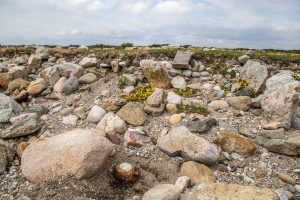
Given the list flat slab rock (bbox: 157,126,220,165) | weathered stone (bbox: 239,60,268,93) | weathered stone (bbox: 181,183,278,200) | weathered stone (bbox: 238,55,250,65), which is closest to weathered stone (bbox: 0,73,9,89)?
flat slab rock (bbox: 157,126,220,165)

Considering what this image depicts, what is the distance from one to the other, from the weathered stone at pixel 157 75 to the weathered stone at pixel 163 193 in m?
5.60

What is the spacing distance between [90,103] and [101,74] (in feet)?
7.62

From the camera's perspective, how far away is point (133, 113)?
10.3m

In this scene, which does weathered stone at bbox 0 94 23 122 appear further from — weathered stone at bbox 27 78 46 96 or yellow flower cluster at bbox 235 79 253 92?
yellow flower cluster at bbox 235 79 253 92

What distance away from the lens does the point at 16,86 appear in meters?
13.3

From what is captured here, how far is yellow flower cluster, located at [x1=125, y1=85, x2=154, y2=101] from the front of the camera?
36.9 feet

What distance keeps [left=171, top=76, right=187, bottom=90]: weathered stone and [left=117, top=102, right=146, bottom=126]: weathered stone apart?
2.21 m

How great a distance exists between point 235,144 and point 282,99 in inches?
92.5

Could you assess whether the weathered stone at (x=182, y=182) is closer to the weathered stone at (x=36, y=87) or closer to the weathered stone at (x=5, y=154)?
the weathered stone at (x=5, y=154)

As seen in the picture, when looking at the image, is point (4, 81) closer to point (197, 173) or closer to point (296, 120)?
point (197, 173)

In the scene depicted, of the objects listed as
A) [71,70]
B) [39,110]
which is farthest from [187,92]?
[39,110]

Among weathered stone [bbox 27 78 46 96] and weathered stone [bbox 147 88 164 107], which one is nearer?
weathered stone [bbox 147 88 164 107]

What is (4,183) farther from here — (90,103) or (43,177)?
(90,103)

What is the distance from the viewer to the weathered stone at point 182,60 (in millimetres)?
13191
